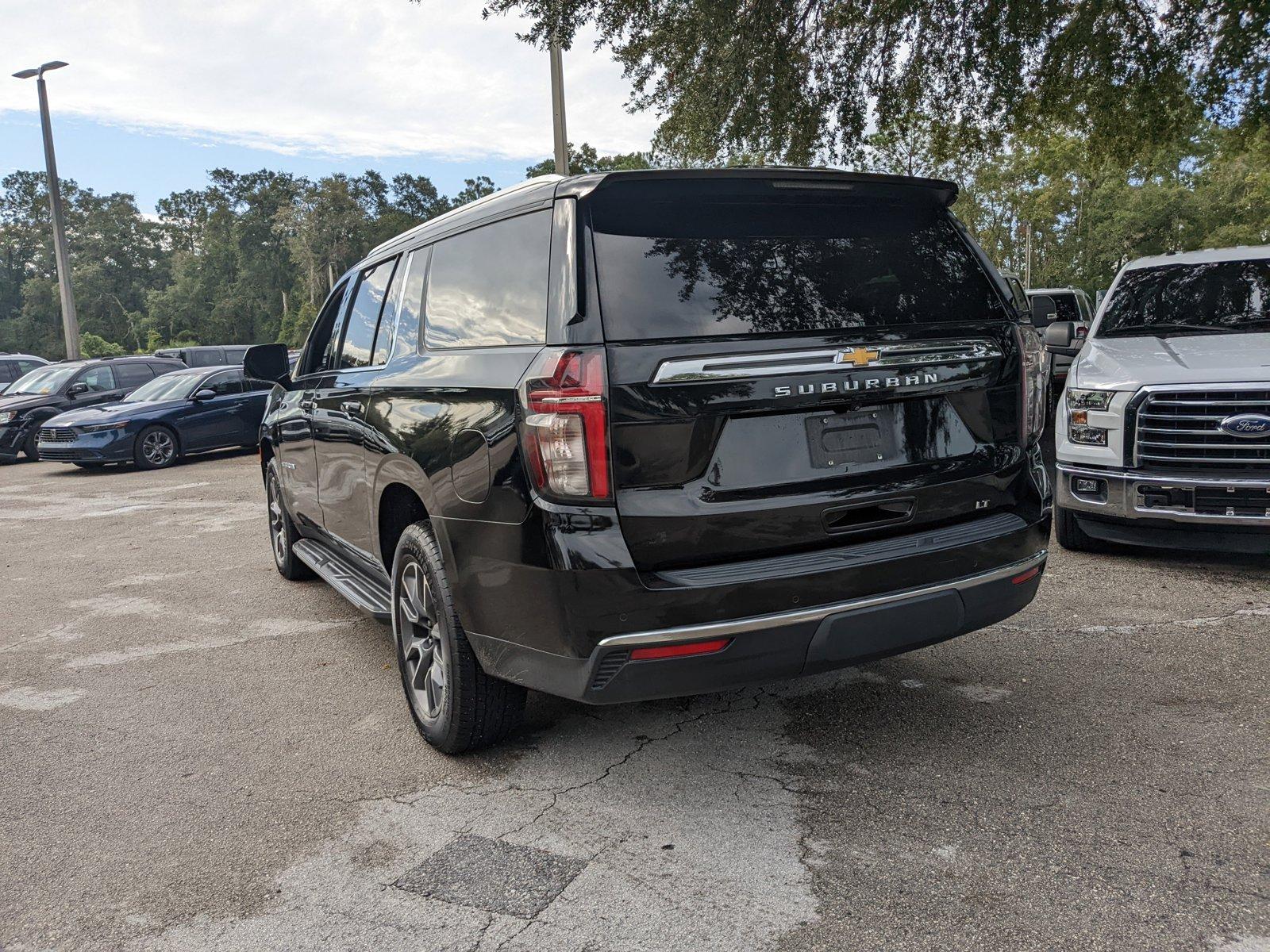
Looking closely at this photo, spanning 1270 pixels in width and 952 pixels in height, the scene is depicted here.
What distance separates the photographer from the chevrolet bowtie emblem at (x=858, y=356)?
10.0 feet

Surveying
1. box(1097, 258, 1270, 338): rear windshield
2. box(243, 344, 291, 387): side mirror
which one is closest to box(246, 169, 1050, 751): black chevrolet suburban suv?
box(243, 344, 291, 387): side mirror

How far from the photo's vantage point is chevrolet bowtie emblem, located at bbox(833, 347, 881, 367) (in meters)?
3.05

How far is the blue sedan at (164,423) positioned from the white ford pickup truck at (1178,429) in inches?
471

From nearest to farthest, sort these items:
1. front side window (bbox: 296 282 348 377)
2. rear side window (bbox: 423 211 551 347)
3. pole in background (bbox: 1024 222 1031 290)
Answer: rear side window (bbox: 423 211 551 347), front side window (bbox: 296 282 348 377), pole in background (bbox: 1024 222 1031 290)

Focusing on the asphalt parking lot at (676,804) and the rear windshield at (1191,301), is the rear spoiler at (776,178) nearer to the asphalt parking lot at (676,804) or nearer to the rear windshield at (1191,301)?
the asphalt parking lot at (676,804)

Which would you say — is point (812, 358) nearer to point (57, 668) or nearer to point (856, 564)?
point (856, 564)

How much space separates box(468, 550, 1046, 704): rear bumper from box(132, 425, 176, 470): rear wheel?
13.5 m

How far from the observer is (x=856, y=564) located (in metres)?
3.03

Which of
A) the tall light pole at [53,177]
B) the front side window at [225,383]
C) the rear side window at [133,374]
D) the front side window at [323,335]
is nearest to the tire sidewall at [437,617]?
the front side window at [323,335]

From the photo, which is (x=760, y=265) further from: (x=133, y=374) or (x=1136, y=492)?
(x=133, y=374)

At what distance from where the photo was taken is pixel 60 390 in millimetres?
17438

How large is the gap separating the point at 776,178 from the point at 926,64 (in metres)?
11.6

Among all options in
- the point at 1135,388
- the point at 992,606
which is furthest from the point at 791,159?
the point at 992,606

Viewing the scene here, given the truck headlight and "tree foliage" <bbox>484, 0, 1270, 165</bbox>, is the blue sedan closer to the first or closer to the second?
"tree foliage" <bbox>484, 0, 1270, 165</bbox>
